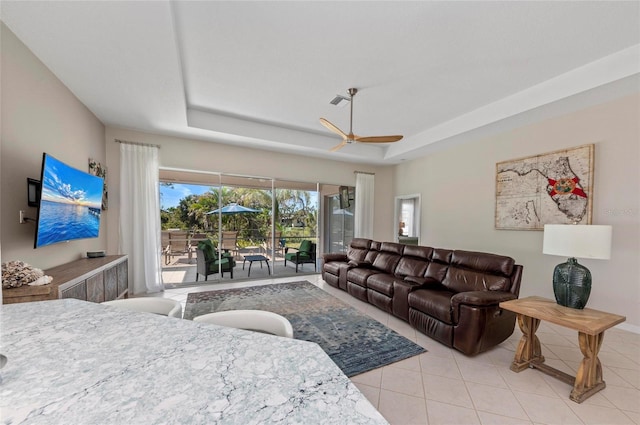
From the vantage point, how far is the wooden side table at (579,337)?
6.28ft

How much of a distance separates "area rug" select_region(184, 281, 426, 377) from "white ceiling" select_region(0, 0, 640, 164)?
2787mm

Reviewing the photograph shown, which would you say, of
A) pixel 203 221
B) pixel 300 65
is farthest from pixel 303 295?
pixel 300 65

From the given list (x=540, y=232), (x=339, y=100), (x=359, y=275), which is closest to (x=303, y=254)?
(x=359, y=275)

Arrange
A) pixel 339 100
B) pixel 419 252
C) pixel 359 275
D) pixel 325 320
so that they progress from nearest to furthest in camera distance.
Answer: pixel 325 320, pixel 339 100, pixel 419 252, pixel 359 275

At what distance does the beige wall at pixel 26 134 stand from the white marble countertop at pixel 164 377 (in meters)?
1.74

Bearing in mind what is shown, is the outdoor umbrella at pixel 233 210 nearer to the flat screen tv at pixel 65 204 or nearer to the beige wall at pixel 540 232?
the flat screen tv at pixel 65 204

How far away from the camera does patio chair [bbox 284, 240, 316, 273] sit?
5.88 m

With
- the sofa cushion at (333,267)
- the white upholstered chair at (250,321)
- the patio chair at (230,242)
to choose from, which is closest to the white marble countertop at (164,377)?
the white upholstered chair at (250,321)

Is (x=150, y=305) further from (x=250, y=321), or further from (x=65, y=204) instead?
(x=65, y=204)

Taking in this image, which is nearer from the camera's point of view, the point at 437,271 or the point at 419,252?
the point at 437,271

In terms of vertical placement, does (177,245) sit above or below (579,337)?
above

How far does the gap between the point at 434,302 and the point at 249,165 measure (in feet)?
13.8

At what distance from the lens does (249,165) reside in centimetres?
530

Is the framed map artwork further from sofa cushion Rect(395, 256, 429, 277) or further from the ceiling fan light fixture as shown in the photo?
the ceiling fan light fixture
